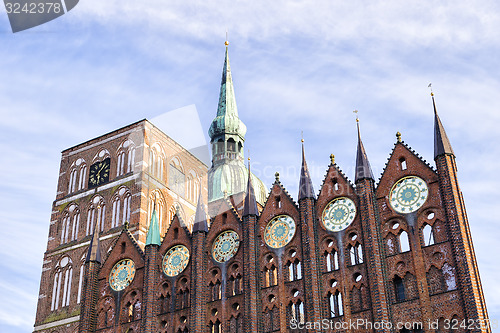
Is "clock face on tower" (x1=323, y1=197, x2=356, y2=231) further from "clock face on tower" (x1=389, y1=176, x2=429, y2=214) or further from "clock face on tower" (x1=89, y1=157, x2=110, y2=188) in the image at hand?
Answer: "clock face on tower" (x1=89, y1=157, x2=110, y2=188)

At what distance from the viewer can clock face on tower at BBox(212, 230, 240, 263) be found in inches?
1532

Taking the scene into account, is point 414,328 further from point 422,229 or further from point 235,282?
point 235,282

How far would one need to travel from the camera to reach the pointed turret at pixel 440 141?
113ft

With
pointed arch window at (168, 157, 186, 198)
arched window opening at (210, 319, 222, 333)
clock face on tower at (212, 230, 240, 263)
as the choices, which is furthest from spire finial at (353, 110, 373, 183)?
pointed arch window at (168, 157, 186, 198)

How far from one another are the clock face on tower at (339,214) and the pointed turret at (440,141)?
5325mm

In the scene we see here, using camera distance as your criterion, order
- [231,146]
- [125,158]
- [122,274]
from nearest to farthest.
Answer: [122,274]
[125,158]
[231,146]

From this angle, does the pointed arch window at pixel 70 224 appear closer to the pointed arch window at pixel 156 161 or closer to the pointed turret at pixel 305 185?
the pointed arch window at pixel 156 161

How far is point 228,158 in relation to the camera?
58156 millimetres

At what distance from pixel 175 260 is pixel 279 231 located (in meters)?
7.18

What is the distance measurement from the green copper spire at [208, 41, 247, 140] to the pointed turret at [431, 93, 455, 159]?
25.9 metres

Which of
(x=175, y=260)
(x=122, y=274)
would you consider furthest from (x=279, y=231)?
(x=122, y=274)

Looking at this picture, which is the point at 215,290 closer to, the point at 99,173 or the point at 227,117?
the point at 99,173

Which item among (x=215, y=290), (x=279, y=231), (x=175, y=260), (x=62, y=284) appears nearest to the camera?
(x=279, y=231)

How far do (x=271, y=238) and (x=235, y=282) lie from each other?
330 centimetres
